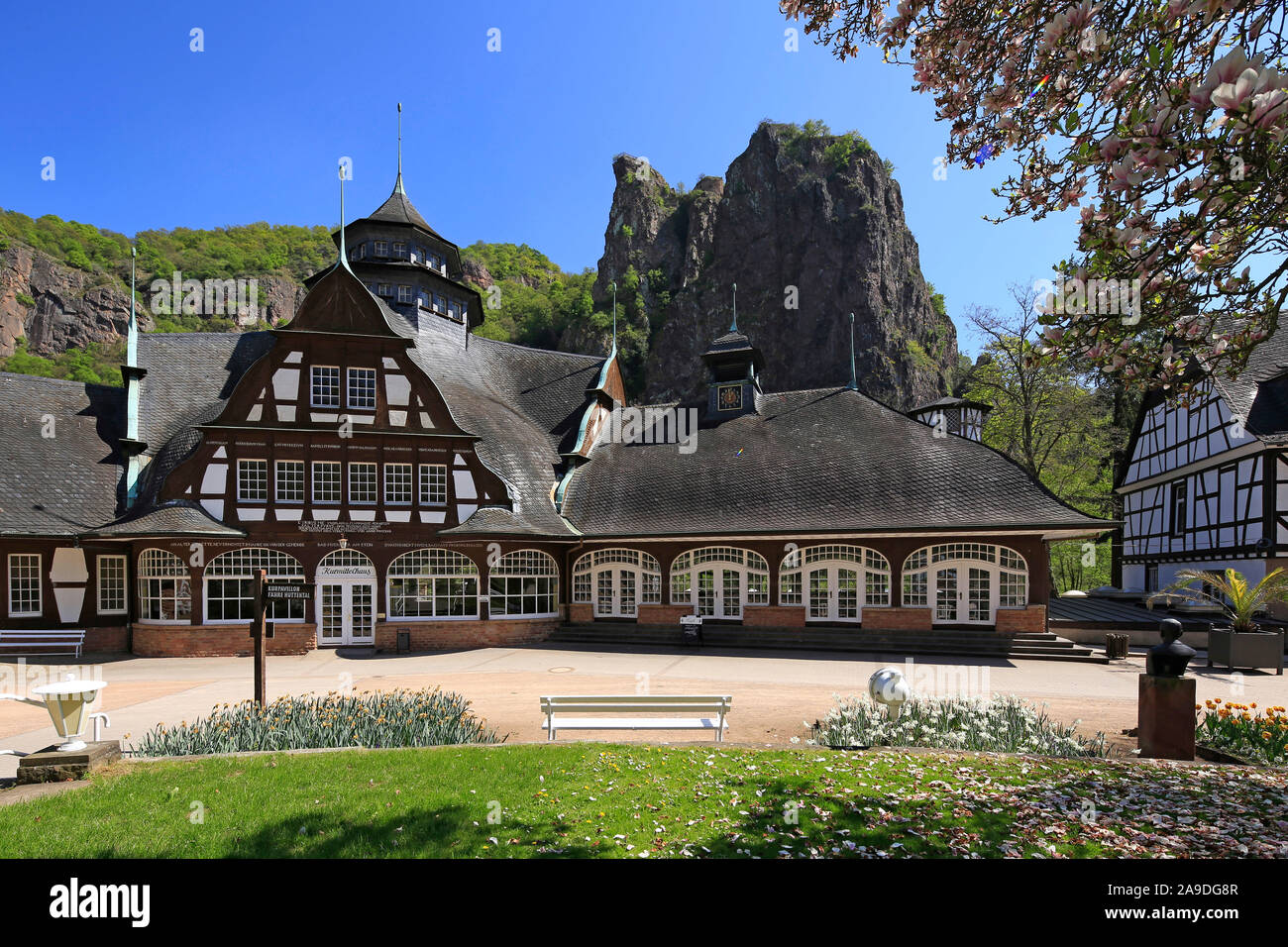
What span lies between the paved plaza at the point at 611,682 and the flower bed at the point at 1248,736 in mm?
915

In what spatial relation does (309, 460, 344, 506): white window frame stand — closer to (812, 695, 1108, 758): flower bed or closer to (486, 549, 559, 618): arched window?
(486, 549, 559, 618): arched window

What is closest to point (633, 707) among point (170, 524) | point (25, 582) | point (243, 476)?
point (170, 524)

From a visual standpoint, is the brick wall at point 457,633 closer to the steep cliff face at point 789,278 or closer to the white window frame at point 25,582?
the white window frame at point 25,582

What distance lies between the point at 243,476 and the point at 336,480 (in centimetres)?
256

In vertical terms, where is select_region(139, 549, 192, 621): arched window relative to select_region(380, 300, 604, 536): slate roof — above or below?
below

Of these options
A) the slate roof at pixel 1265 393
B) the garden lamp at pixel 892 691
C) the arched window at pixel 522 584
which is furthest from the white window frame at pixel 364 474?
the slate roof at pixel 1265 393

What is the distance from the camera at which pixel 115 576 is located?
20.0 metres

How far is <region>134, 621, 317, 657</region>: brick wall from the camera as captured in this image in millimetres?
18531

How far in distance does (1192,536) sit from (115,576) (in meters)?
38.6

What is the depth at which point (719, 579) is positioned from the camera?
2111 cm

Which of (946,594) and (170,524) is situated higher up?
(170,524)

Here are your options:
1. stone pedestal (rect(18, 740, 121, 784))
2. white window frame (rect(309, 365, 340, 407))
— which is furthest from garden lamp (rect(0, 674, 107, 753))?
white window frame (rect(309, 365, 340, 407))

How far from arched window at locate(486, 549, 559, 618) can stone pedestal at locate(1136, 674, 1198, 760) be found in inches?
648

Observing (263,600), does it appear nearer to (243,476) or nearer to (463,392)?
(243,476)
